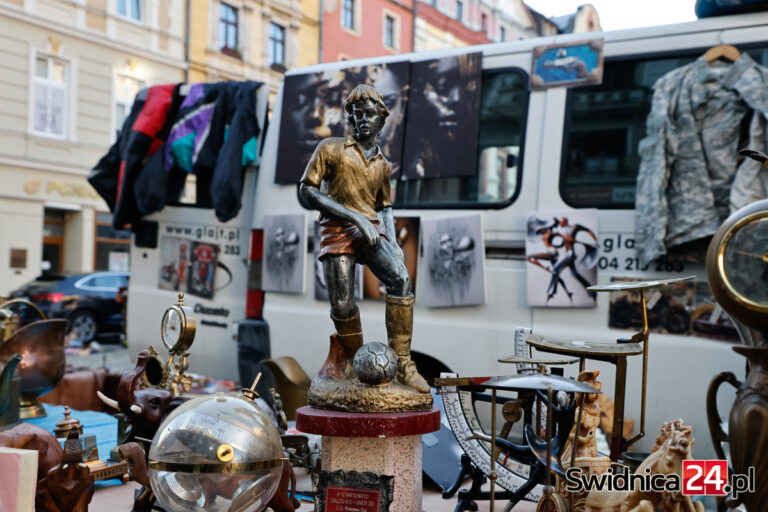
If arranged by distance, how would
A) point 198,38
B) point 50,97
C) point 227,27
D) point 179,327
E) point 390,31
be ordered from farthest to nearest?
point 390,31 < point 227,27 < point 198,38 < point 50,97 < point 179,327

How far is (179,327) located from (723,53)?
11.0 feet

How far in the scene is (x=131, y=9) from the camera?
763 inches

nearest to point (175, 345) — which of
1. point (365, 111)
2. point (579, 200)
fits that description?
point (365, 111)

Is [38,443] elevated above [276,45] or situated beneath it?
situated beneath

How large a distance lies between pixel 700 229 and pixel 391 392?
6.97 ft

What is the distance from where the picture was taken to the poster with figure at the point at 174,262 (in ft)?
22.9

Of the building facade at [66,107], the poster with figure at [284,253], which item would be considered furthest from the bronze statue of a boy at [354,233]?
the building facade at [66,107]

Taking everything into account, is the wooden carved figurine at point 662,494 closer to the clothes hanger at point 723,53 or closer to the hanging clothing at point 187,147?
the clothes hanger at point 723,53

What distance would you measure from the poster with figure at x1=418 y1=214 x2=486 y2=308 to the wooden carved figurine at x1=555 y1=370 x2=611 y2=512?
178 cm

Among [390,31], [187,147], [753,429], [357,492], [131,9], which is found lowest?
[357,492]

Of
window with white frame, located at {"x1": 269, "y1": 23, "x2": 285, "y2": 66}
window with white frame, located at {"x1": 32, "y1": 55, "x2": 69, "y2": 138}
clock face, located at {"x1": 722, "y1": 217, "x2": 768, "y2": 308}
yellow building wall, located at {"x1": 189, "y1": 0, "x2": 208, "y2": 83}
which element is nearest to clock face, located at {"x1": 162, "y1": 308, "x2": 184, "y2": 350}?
clock face, located at {"x1": 722, "y1": 217, "x2": 768, "y2": 308}

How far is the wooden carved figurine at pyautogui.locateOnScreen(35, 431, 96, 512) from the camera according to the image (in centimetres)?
324

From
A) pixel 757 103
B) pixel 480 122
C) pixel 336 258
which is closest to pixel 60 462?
pixel 336 258

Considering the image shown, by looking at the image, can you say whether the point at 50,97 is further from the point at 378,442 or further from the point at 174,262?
the point at 378,442
